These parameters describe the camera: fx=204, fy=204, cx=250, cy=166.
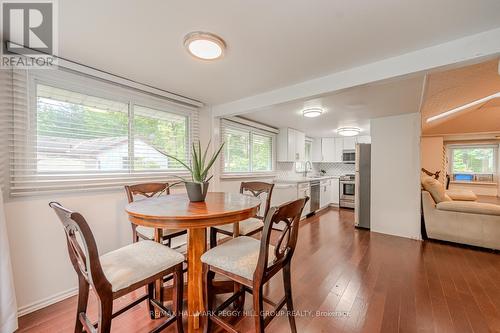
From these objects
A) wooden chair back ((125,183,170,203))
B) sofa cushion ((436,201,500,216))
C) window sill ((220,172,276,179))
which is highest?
window sill ((220,172,276,179))

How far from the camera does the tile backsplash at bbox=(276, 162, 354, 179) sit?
16.7 ft

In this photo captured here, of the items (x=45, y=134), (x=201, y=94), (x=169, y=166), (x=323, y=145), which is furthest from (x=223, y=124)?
(x=323, y=145)

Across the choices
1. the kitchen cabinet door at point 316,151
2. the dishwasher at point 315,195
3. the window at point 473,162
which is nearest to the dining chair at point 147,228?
the dishwasher at point 315,195

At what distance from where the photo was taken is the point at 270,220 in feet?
3.46

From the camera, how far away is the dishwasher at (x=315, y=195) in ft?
16.2

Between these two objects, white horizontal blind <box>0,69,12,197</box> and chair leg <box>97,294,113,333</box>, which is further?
white horizontal blind <box>0,69,12,197</box>

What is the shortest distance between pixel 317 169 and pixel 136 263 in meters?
6.34

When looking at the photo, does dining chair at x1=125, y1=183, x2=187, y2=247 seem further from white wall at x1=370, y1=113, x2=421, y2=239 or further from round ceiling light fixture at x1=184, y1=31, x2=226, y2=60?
white wall at x1=370, y1=113, x2=421, y2=239

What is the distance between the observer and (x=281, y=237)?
1.24 metres

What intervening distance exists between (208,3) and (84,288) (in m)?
1.82

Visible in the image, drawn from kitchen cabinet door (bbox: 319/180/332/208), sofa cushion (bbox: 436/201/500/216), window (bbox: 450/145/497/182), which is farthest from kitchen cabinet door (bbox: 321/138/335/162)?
window (bbox: 450/145/497/182)

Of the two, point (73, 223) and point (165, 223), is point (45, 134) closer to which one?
point (73, 223)

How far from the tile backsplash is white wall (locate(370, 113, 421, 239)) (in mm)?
1960

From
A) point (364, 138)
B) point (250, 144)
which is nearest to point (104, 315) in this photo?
point (250, 144)
